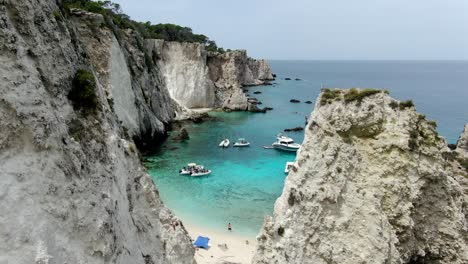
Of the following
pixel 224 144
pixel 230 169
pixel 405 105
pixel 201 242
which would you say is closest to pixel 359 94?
pixel 405 105

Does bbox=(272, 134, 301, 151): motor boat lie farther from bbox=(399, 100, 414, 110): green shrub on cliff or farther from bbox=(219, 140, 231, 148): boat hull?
bbox=(399, 100, 414, 110): green shrub on cliff

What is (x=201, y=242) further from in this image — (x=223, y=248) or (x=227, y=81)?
(x=227, y=81)

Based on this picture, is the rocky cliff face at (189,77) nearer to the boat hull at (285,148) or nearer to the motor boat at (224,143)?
the motor boat at (224,143)

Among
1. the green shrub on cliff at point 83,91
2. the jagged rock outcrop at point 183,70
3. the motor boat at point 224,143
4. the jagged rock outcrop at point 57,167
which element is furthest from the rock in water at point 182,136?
the green shrub on cliff at point 83,91

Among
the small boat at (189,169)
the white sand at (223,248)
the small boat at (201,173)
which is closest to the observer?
the white sand at (223,248)

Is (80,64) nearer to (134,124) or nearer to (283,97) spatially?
(134,124)

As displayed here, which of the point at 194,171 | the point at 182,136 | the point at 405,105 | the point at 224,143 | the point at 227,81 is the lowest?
the point at 194,171

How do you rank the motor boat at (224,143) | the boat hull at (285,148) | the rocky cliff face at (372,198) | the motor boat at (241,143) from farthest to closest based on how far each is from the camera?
the motor boat at (241,143), the motor boat at (224,143), the boat hull at (285,148), the rocky cliff face at (372,198)
